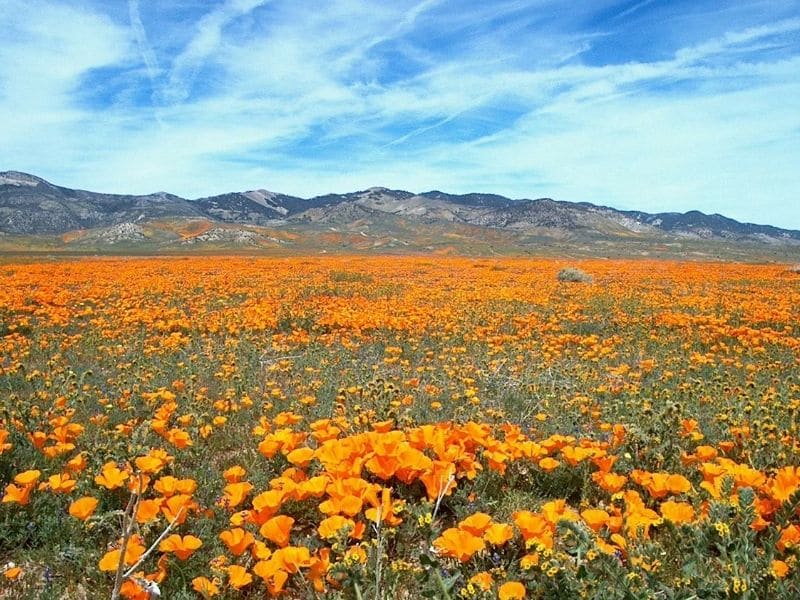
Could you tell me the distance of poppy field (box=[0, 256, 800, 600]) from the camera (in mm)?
2416

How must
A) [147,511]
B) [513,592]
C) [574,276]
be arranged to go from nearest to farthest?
[513,592] < [147,511] < [574,276]

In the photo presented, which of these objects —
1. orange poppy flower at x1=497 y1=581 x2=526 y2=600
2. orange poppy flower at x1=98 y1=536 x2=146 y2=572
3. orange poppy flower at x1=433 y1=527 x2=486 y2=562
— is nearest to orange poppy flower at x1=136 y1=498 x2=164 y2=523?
orange poppy flower at x1=98 y1=536 x2=146 y2=572

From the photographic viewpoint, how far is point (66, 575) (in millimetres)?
2971

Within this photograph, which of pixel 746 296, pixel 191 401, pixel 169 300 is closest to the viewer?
pixel 191 401

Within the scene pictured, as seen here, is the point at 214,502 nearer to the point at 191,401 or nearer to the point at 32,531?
the point at 32,531

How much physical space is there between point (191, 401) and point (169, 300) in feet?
33.3

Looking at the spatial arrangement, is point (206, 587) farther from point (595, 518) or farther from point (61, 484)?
point (595, 518)

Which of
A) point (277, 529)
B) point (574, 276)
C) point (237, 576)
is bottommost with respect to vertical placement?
point (574, 276)

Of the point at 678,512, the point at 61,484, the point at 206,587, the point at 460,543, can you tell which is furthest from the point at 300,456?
the point at 678,512

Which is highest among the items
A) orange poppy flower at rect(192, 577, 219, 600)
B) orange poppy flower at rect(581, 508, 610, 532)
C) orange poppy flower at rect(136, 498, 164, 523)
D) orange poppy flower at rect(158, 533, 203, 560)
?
orange poppy flower at rect(581, 508, 610, 532)

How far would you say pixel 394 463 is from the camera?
3.32 metres

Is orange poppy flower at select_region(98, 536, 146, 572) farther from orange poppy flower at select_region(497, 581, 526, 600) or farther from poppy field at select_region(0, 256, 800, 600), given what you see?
orange poppy flower at select_region(497, 581, 526, 600)

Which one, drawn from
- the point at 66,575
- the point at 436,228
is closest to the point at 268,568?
the point at 66,575

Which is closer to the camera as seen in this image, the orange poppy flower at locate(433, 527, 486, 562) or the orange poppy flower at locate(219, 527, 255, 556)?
the orange poppy flower at locate(433, 527, 486, 562)
